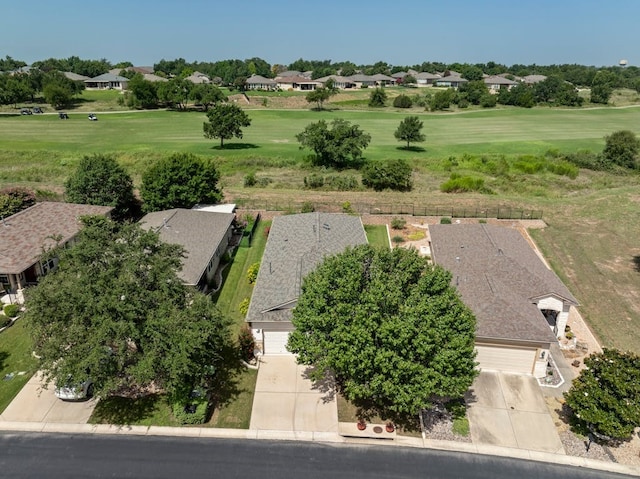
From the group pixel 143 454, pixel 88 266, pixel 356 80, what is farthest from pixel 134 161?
pixel 356 80

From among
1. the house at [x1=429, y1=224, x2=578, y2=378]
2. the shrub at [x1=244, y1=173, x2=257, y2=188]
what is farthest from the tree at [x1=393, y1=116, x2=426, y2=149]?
the house at [x1=429, y1=224, x2=578, y2=378]

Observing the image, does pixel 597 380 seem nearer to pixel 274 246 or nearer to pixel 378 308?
pixel 378 308

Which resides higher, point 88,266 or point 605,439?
point 88,266

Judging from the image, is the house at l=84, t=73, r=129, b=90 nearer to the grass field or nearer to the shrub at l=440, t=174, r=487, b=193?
the grass field

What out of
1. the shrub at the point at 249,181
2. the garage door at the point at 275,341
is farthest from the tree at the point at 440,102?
the garage door at the point at 275,341

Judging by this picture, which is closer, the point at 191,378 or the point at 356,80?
the point at 191,378

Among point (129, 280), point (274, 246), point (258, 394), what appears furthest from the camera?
point (274, 246)

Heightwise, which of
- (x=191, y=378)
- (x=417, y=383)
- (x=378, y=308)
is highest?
(x=378, y=308)
